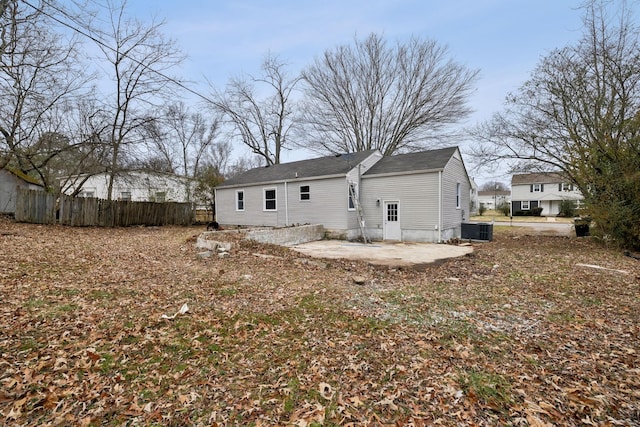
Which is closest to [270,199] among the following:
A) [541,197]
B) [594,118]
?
[594,118]

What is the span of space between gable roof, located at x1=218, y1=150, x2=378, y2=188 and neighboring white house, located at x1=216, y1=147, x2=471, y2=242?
67 mm

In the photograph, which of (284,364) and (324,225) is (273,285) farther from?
(324,225)

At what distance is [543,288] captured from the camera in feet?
18.5

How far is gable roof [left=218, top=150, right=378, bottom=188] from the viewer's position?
48.2ft

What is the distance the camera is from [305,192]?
15.1 metres

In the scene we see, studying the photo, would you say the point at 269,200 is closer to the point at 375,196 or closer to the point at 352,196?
the point at 352,196

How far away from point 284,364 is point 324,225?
38.0 ft

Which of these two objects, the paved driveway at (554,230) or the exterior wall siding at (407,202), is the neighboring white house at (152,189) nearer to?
the exterior wall siding at (407,202)

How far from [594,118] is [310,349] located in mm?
14490

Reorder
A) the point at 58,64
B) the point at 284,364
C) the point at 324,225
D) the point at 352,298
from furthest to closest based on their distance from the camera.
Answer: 1. the point at 324,225
2. the point at 58,64
3. the point at 352,298
4. the point at 284,364

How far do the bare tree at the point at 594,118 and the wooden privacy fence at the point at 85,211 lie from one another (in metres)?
19.7

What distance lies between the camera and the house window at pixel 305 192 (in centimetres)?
1500

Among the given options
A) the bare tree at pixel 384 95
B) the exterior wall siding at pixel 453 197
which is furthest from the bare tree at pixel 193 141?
the exterior wall siding at pixel 453 197

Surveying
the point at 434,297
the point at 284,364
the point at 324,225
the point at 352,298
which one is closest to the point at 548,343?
the point at 434,297
